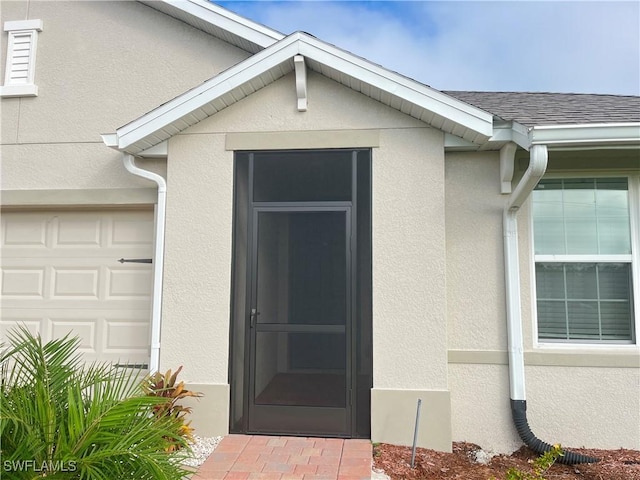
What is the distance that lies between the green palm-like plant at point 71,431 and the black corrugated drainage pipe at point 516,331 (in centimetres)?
336

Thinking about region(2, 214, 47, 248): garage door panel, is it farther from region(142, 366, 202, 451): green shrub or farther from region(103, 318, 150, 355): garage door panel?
region(142, 366, 202, 451): green shrub

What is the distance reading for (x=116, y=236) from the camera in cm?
580

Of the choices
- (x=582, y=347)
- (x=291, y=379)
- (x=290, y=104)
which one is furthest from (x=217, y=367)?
(x=582, y=347)

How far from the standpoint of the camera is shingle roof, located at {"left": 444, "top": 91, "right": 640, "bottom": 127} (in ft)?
15.3

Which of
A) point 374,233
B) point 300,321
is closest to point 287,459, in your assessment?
point 300,321

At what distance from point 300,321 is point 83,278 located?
2871 millimetres

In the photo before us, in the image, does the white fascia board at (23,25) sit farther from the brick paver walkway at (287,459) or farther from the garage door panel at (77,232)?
the brick paver walkway at (287,459)

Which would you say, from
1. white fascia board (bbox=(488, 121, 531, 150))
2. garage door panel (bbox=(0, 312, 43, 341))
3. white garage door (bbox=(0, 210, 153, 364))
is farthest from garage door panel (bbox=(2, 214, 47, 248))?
white fascia board (bbox=(488, 121, 531, 150))

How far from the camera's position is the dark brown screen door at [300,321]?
4781 millimetres

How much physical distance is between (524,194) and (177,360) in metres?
3.83

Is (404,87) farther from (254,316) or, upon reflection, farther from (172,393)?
(172,393)

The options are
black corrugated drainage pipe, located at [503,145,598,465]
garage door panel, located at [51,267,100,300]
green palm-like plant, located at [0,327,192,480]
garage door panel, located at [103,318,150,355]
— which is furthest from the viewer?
garage door panel, located at [51,267,100,300]

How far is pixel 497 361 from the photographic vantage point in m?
4.89

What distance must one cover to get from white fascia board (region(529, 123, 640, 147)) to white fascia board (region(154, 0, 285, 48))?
3282 millimetres
